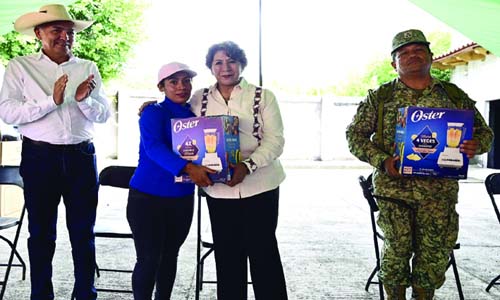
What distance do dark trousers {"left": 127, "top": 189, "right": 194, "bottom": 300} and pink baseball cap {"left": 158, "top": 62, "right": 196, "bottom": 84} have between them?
0.61 m

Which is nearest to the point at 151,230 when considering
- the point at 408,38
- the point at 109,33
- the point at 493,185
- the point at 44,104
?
the point at 44,104

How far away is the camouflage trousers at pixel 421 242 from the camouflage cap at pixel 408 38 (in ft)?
2.69

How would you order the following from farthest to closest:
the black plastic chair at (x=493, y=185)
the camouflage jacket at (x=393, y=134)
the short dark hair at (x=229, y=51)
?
the black plastic chair at (x=493, y=185)
the camouflage jacket at (x=393, y=134)
the short dark hair at (x=229, y=51)

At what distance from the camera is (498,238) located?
560 centimetres

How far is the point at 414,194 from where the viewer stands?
2635 millimetres

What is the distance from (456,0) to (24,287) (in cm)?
388

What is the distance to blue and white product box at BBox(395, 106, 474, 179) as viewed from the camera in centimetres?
245

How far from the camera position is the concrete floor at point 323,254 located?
3.62 m

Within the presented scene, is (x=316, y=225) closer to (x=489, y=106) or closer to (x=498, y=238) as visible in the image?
(x=498, y=238)

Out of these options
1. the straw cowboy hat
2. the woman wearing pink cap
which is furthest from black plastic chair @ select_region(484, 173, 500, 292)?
the straw cowboy hat

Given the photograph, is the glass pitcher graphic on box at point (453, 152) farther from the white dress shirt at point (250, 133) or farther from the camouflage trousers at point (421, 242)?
the white dress shirt at point (250, 133)

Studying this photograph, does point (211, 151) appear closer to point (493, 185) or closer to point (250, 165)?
point (250, 165)

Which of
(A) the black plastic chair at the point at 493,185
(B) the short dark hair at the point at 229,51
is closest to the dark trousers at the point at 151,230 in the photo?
(B) the short dark hair at the point at 229,51

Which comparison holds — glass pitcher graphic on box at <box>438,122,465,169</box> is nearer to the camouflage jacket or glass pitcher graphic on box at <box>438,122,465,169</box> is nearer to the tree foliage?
the camouflage jacket
